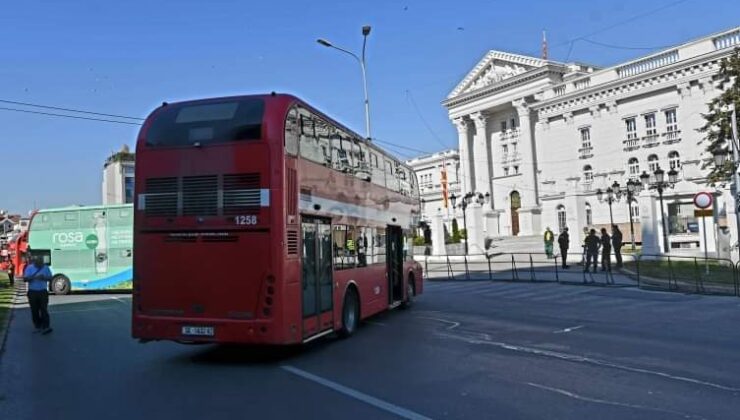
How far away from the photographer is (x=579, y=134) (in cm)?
6694

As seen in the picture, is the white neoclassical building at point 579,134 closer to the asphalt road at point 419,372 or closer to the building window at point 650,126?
the building window at point 650,126

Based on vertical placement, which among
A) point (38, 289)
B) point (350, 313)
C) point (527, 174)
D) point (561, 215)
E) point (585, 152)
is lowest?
point (350, 313)

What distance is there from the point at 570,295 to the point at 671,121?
46008 mm

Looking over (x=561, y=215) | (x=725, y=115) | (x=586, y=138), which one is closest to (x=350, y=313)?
(x=725, y=115)

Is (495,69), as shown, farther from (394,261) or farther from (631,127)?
(394,261)

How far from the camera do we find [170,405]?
23.1ft

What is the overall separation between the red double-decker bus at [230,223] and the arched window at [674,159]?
5482cm

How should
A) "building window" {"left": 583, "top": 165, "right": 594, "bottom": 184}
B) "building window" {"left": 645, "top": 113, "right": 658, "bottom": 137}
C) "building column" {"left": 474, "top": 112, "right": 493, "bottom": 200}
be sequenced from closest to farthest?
1. "building window" {"left": 645, "top": 113, "right": 658, "bottom": 137}
2. "building window" {"left": 583, "top": 165, "right": 594, "bottom": 184}
3. "building column" {"left": 474, "top": 112, "right": 493, "bottom": 200}

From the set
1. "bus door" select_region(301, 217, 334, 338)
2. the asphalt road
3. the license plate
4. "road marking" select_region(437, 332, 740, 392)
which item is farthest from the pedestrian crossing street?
the license plate

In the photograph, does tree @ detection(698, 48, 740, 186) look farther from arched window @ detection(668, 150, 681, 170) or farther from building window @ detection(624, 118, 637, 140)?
building window @ detection(624, 118, 637, 140)

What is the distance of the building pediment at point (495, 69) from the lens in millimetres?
75375

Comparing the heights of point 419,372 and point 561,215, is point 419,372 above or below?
below

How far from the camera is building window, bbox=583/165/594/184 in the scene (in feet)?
215

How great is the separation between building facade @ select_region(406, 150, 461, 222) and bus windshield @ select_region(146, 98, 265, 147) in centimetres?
8378
